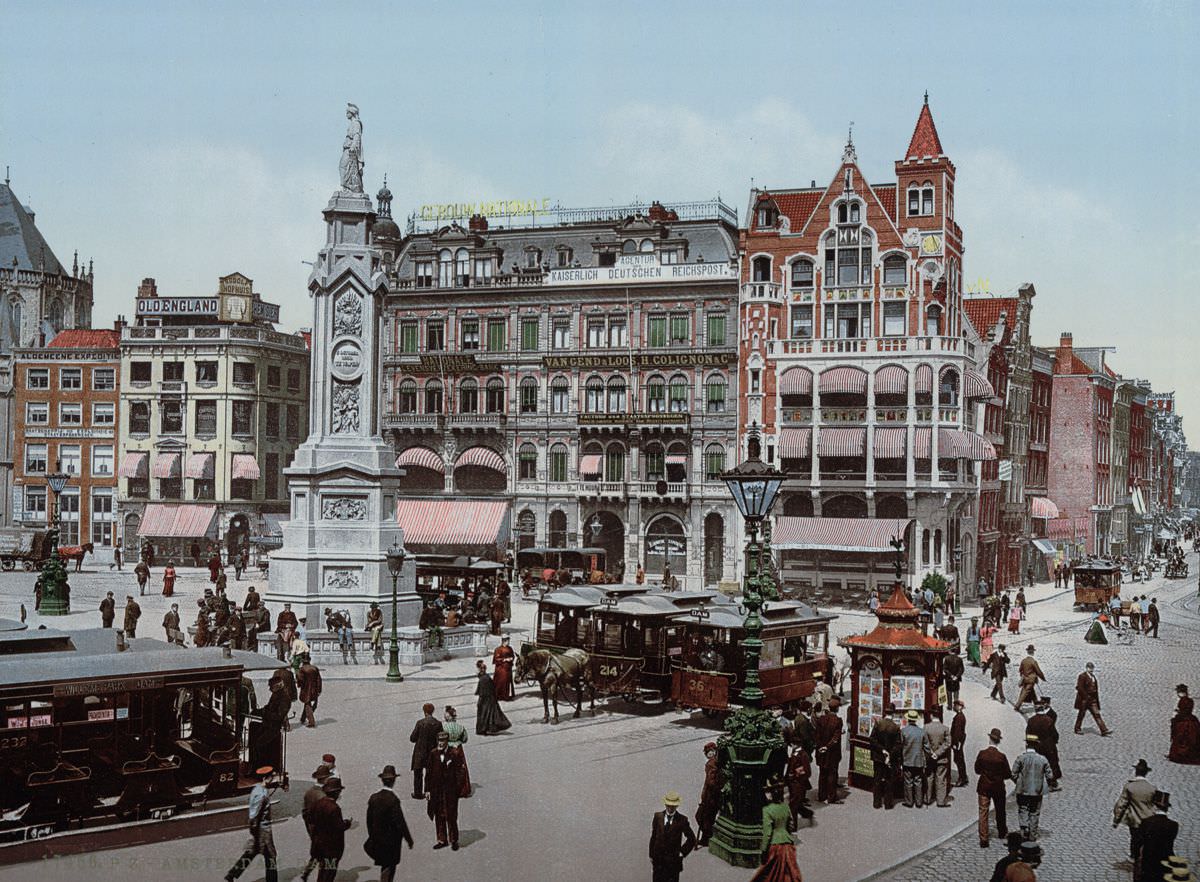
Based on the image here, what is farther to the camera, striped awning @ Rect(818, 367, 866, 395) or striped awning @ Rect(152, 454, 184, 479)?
striped awning @ Rect(152, 454, 184, 479)

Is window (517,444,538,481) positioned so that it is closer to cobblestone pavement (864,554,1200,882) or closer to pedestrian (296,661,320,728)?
cobblestone pavement (864,554,1200,882)

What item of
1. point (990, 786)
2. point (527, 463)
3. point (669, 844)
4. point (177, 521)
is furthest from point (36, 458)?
point (669, 844)

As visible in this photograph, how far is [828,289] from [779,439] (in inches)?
280

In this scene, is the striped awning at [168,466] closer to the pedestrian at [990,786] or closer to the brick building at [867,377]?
the brick building at [867,377]

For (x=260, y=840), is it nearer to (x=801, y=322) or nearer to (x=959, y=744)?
(x=959, y=744)

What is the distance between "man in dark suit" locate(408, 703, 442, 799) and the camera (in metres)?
17.9

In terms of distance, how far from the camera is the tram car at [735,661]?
24703 mm

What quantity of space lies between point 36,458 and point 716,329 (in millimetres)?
40339

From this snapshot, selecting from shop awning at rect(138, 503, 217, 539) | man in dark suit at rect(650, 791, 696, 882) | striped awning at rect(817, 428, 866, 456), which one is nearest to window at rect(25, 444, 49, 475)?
shop awning at rect(138, 503, 217, 539)

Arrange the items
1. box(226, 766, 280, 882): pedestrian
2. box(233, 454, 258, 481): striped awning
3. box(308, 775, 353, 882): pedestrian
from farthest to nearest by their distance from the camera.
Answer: box(233, 454, 258, 481): striped awning < box(226, 766, 280, 882): pedestrian < box(308, 775, 353, 882): pedestrian

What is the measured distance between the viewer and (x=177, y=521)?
215ft

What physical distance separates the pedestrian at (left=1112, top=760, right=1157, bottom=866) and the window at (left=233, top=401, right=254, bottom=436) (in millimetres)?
57899

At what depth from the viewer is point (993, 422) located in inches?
2435

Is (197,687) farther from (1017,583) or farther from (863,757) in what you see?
(1017,583)
